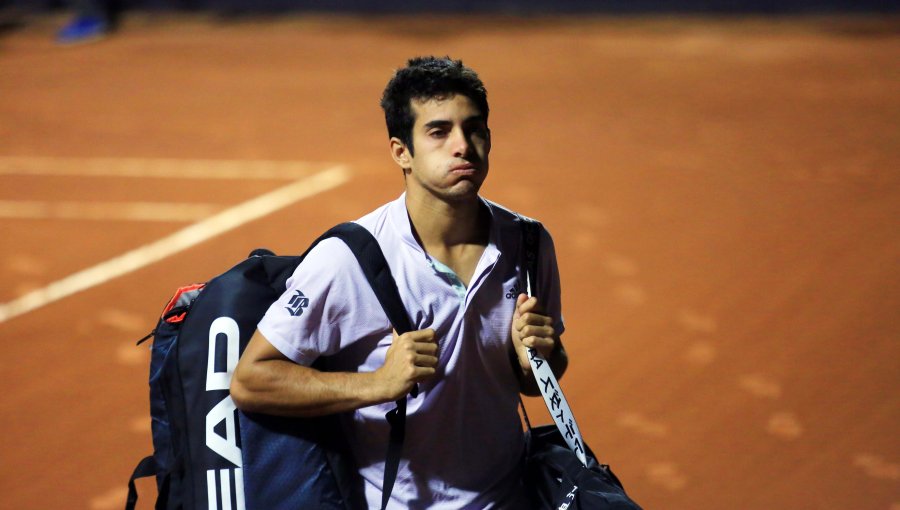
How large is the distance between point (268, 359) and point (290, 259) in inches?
16.7

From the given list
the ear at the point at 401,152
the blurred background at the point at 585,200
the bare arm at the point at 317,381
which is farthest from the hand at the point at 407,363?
the blurred background at the point at 585,200

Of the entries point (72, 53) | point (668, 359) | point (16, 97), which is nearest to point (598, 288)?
point (668, 359)

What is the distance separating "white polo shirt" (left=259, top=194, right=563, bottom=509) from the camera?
2.85m

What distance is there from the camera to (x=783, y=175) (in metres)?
9.65

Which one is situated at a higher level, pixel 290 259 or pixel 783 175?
pixel 290 259

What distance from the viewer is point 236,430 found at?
297 centimetres

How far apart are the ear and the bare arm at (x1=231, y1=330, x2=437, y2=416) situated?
1.59 ft

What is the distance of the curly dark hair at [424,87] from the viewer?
295 centimetres

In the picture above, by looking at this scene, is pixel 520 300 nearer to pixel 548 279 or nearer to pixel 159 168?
pixel 548 279

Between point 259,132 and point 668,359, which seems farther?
point 259,132

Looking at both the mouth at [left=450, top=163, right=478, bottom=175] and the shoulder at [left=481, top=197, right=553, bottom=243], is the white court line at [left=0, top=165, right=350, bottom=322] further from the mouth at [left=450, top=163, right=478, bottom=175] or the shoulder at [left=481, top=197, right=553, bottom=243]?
the mouth at [left=450, top=163, right=478, bottom=175]

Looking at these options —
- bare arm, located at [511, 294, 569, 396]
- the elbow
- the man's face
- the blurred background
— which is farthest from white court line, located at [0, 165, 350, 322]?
bare arm, located at [511, 294, 569, 396]

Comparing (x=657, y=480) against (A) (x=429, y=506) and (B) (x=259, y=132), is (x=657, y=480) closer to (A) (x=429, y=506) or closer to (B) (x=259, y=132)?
(A) (x=429, y=506)

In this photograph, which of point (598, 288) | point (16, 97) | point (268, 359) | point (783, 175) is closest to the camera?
point (268, 359)
